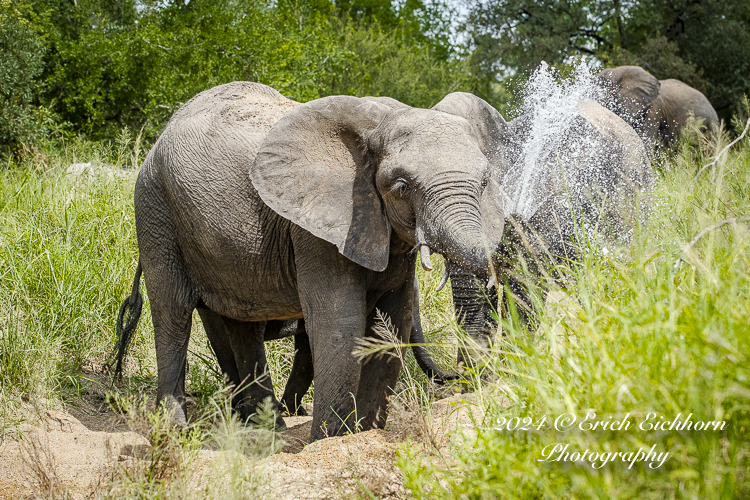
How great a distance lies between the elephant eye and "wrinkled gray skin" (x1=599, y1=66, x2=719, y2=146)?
21.4 ft

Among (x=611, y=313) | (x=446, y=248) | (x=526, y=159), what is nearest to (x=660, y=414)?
(x=611, y=313)

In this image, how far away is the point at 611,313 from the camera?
2662 millimetres

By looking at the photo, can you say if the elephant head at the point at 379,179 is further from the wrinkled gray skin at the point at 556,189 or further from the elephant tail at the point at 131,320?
the elephant tail at the point at 131,320

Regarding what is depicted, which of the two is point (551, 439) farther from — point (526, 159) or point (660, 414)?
point (526, 159)

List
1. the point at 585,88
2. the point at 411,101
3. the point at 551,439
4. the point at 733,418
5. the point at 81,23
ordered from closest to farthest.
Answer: the point at 733,418 < the point at 551,439 < the point at 585,88 < the point at 81,23 < the point at 411,101

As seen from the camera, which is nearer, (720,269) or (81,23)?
(720,269)

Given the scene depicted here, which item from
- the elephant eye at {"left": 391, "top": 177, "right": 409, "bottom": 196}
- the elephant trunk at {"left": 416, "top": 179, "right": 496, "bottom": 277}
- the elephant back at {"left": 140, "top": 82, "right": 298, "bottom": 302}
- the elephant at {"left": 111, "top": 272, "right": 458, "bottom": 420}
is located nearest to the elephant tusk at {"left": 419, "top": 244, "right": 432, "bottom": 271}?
the elephant trunk at {"left": 416, "top": 179, "right": 496, "bottom": 277}

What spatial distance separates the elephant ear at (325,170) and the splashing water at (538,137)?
0.82 meters

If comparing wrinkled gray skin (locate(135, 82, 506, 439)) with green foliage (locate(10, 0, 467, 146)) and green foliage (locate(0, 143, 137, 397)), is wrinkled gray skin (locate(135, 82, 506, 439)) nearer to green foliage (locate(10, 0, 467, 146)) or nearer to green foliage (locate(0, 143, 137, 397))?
green foliage (locate(0, 143, 137, 397))

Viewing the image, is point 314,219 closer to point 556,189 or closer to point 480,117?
point 480,117

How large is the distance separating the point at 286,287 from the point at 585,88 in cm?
540

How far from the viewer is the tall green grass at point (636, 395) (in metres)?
2.12

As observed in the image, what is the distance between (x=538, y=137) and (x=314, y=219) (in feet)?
7.58

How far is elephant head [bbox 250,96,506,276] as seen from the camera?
3.71m
